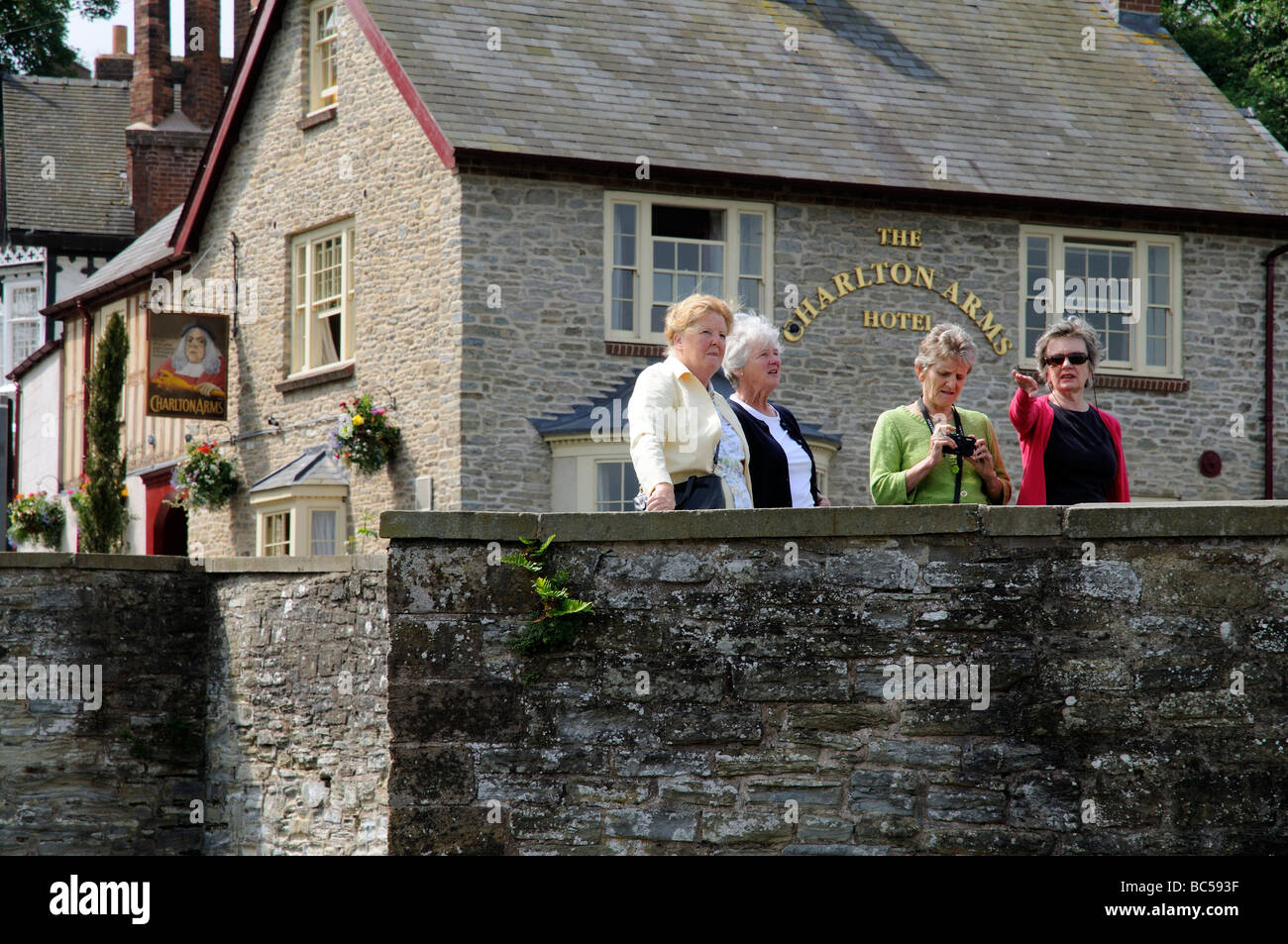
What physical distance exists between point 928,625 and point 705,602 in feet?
2.81

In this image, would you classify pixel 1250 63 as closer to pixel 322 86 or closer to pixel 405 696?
pixel 322 86

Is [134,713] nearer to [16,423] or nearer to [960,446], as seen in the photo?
[960,446]

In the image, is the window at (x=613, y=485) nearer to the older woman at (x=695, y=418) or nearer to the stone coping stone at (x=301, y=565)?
the stone coping stone at (x=301, y=565)

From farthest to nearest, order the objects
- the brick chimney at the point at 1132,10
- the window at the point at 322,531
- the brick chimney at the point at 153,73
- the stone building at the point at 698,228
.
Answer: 1. the brick chimney at the point at 153,73
2. the brick chimney at the point at 1132,10
3. the window at the point at 322,531
4. the stone building at the point at 698,228

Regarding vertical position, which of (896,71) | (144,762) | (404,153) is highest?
(896,71)

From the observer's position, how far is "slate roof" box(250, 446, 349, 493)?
1948cm

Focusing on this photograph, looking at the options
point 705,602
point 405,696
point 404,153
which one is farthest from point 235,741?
point 404,153

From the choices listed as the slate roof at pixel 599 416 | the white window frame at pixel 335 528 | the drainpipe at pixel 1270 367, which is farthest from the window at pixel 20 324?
the drainpipe at pixel 1270 367

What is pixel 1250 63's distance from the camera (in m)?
29.3

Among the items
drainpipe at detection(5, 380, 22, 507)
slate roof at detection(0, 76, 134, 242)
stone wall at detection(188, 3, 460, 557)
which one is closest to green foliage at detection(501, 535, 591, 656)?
stone wall at detection(188, 3, 460, 557)

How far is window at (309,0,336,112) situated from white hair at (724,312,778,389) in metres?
14.1

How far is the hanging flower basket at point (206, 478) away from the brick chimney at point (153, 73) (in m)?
11.0

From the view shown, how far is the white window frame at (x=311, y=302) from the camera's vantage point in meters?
19.9

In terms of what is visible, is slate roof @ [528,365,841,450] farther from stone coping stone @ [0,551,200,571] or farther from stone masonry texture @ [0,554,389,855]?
stone coping stone @ [0,551,200,571]
